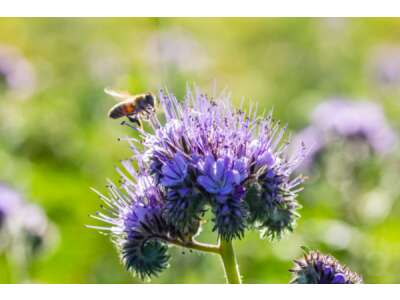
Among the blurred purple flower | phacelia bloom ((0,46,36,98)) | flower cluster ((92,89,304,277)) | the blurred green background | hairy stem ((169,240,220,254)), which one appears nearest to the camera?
flower cluster ((92,89,304,277))

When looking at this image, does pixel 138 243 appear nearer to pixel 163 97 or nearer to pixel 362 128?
pixel 163 97

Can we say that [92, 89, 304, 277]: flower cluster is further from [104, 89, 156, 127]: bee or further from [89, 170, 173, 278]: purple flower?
[104, 89, 156, 127]: bee

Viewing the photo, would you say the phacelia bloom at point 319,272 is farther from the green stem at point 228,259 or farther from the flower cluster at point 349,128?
the flower cluster at point 349,128

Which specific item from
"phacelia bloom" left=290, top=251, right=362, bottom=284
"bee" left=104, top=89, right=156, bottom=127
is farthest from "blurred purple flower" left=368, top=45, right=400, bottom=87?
"phacelia bloom" left=290, top=251, right=362, bottom=284

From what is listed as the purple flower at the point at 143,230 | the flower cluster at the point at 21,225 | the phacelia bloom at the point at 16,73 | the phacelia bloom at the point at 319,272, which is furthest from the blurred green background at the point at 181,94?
the purple flower at the point at 143,230

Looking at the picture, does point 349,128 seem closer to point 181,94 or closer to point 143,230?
point 181,94
